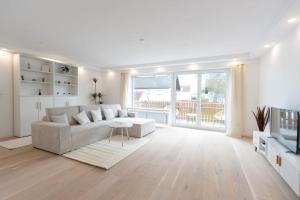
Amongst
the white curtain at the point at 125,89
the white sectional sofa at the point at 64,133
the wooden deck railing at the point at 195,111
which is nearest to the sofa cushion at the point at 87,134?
the white sectional sofa at the point at 64,133

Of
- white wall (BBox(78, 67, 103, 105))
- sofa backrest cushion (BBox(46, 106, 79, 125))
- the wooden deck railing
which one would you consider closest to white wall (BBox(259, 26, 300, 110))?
the wooden deck railing

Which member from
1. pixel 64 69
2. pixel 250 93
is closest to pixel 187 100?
pixel 250 93

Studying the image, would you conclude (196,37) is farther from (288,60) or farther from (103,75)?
(103,75)

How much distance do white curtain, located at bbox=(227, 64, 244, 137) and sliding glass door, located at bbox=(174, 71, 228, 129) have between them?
1.21ft

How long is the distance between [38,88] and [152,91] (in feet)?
13.3

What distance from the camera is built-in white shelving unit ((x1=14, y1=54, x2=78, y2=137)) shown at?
4.12 meters

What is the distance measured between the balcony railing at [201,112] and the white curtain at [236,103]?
1.65 ft

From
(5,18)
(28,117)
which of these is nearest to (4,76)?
(28,117)

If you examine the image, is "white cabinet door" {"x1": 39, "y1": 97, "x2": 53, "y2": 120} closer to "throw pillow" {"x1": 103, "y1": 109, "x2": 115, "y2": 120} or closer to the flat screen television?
"throw pillow" {"x1": 103, "y1": 109, "x2": 115, "y2": 120}

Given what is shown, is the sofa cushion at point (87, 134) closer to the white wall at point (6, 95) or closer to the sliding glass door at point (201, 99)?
the white wall at point (6, 95)

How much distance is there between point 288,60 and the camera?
2.70 metres

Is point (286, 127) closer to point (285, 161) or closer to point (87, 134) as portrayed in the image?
point (285, 161)

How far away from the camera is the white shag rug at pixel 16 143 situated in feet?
11.0

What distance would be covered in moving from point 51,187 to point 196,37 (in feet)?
11.7
